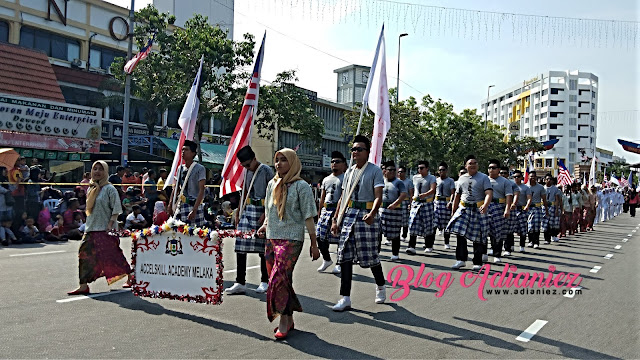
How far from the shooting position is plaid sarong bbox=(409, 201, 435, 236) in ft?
38.9

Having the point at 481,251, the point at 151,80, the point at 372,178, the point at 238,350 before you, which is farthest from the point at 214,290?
the point at 151,80

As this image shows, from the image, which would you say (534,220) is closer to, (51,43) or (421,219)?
(421,219)

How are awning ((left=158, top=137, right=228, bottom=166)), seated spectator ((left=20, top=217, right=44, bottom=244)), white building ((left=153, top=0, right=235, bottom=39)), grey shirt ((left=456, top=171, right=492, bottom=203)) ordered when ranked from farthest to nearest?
white building ((left=153, top=0, right=235, bottom=39))
awning ((left=158, top=137, right=228, bottom=166))
seated spectator ((left=20, top=217, right=44, bottom=244))
grey shirt ((left=456, top=171, right=492, bottom=203))

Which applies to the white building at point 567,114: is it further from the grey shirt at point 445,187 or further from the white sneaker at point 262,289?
the white sneaker at point 262,289

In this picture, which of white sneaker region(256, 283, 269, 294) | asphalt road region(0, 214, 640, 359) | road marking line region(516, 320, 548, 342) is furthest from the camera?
white sneaker region(256, 283, 269, 294)

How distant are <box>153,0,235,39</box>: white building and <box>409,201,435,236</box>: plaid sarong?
27.8 m

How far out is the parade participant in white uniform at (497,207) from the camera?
10.4 m

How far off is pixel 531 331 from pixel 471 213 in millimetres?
3812

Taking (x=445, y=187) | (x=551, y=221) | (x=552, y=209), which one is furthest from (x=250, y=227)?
(x=552, y=209)

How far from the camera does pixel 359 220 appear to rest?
21.2ft

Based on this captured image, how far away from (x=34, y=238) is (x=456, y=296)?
31.4ft

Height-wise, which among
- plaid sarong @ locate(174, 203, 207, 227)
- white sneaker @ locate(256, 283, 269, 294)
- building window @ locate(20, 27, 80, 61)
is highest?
building window @ locate(20, 27, 80, 61)

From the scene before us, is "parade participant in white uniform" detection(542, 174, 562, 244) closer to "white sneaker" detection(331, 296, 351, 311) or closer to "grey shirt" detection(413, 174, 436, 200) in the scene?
"grey shirt" detection(413, 174, 436, 200)

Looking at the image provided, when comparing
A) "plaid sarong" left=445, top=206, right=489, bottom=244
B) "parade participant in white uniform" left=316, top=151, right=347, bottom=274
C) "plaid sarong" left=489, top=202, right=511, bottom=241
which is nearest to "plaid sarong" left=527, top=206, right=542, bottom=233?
"plaid sarong" left=489, top=202, right=511, bottom=241
